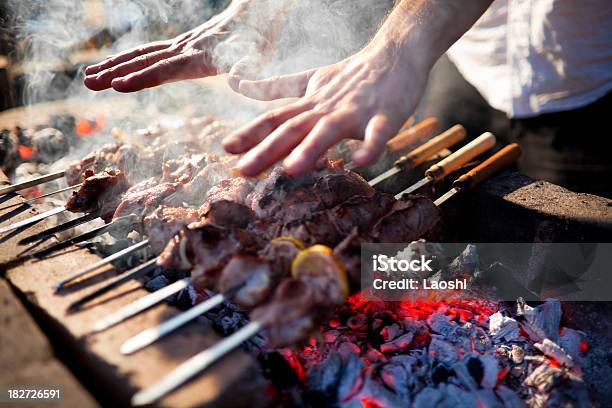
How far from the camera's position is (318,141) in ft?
7.14

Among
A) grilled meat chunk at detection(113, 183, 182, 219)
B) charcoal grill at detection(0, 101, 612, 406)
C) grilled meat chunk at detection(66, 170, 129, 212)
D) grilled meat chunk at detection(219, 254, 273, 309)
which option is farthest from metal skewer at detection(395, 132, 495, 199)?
grilled meat chunk at detection(66, 170, 129, 212)

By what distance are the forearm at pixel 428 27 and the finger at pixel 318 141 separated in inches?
32.7

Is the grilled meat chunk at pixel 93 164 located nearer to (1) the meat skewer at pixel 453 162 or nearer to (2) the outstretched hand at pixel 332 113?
(2) the outstretched hand at pixel 332 113

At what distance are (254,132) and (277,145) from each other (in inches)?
8.5

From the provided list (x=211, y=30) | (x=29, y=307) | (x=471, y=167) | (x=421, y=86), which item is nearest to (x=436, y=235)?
(x=471, y=167)

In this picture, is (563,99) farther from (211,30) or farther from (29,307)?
(29,307)

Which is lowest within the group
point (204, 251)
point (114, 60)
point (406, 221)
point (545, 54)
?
point (406, 221)

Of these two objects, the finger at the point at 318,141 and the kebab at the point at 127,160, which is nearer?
the finger at the point at 318,141

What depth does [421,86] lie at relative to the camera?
274 cm

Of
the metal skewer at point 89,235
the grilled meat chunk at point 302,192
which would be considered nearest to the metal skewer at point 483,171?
the grilled meat chunk at point 302,192

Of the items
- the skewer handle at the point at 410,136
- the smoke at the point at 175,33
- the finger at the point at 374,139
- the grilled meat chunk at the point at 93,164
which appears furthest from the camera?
the smoke at the point at 175,33

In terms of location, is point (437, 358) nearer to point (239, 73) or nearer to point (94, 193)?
point (239, 73)

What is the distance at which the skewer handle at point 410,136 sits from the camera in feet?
13.9

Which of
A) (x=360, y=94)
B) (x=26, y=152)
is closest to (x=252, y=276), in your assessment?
(x=360, y=94)
